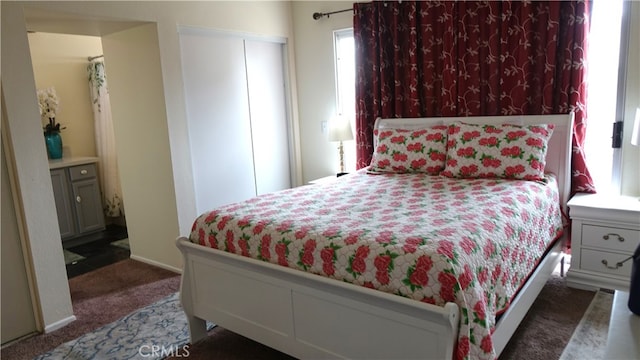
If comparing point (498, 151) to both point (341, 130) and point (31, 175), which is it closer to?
point (341, 130)

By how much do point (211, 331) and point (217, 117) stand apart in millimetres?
1874

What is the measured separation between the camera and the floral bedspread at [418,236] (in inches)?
65.3

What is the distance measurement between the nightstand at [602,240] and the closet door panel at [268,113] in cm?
260

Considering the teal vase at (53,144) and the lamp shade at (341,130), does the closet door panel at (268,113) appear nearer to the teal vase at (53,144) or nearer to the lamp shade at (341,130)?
the lamp shade at (341,130)

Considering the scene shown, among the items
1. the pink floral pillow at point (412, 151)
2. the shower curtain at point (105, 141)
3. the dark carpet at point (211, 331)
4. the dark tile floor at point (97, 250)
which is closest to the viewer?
the dark carpet at point (211, 331)

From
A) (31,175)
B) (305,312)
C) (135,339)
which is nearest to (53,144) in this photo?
(31,175)

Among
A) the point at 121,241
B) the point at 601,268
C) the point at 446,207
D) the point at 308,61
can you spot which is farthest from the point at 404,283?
the point at 121,241

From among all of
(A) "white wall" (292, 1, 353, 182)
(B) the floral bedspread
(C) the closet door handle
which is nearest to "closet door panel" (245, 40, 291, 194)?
(A) "white wall" (292, 1, 353, 182)

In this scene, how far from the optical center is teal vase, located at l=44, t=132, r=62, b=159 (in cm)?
450

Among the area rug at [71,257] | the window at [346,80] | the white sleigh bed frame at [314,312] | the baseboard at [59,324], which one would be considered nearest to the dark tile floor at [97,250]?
the area rug at [71,257]

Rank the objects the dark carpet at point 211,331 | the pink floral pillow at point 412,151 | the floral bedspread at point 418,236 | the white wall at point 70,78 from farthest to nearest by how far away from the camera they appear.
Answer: the white wall at point 70,78 < the pink floral pillow at point 412,151 < the dark carpet at point 211,331 < the floral bedspread at point 418,236

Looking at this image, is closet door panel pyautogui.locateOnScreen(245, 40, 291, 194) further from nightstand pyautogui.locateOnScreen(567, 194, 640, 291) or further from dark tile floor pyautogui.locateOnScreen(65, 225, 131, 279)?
nightstand pyautogui.locateOnScreen(567, 194, 640, 291)

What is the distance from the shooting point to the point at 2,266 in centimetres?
259

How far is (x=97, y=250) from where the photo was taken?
429 cm
